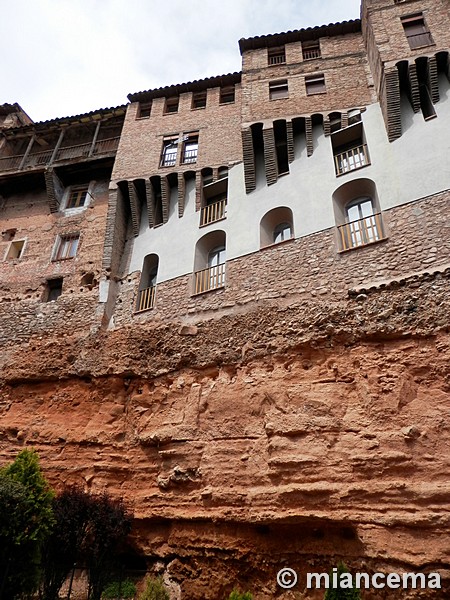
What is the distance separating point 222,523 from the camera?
8.92 meters

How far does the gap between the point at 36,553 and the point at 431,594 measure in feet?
23.3

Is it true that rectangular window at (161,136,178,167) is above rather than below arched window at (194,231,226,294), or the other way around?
above

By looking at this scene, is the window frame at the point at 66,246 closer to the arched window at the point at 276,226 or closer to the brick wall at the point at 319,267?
the brick wall at the point at 319,267

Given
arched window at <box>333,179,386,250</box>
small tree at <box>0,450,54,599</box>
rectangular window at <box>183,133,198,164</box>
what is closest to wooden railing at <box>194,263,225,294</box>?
arched window at <box>333,179,386,250</box>

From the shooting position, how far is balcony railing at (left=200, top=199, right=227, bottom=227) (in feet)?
46.0

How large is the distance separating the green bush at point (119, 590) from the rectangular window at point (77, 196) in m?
13.6

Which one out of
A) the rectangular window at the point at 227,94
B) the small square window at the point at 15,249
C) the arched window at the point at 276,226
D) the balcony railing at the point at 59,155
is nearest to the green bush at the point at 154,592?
the arched window at the point at 276,226

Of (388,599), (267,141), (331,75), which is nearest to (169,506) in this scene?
(388,599)

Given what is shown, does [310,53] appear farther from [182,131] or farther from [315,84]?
[182,131]

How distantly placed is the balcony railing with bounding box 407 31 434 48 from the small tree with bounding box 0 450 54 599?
50.7 ft

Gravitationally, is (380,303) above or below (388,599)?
above

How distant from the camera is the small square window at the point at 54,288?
1502 centimetres

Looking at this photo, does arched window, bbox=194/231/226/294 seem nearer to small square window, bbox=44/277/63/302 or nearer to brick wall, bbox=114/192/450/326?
brick wall, bbox=114/192/450/326

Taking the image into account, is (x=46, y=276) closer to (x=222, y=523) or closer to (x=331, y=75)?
(x=222, y=523)
